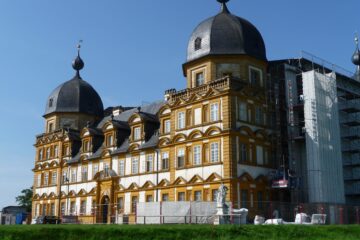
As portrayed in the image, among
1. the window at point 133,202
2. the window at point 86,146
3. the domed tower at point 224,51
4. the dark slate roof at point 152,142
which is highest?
the domed tower at point 224,51

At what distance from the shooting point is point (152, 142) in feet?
149

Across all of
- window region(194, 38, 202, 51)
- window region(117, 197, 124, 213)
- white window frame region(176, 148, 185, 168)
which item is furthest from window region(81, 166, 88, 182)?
window region(194, 38, 202, 51)

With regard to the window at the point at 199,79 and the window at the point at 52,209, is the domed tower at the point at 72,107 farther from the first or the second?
the window at the point at 199,79

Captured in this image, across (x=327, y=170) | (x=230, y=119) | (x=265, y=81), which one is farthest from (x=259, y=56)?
(x=327, y=170)

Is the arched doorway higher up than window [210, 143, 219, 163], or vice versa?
window [210, 143, 219, 163]

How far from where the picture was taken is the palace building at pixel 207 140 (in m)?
37.0

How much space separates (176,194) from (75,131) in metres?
21.4

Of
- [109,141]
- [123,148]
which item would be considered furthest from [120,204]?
[109,141]

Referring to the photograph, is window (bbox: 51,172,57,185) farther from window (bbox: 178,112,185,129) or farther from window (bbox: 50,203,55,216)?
window (bbox: 178,112,185,129)

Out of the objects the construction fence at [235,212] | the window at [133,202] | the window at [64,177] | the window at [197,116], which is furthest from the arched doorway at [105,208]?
the window at [197,116]

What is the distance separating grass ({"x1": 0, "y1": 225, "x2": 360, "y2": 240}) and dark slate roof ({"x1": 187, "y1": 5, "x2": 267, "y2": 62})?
19144 millimetres

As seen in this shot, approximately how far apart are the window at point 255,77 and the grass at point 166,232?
17.9 m

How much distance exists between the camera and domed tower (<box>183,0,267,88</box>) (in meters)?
39.9

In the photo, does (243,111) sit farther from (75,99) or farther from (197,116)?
(75,99)
